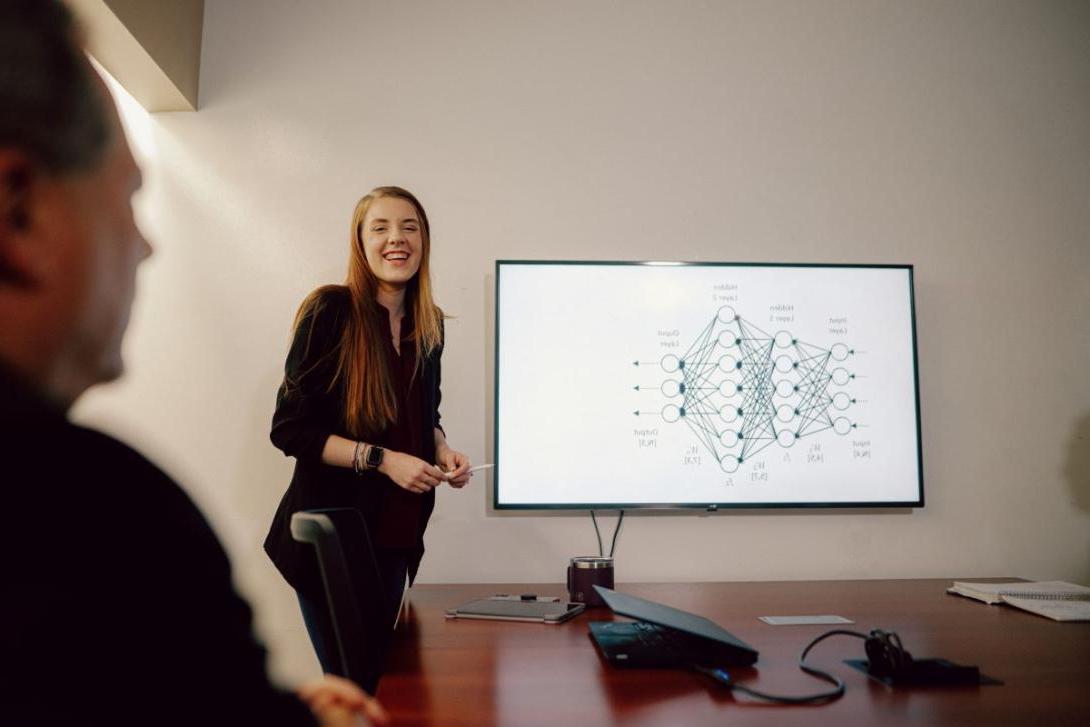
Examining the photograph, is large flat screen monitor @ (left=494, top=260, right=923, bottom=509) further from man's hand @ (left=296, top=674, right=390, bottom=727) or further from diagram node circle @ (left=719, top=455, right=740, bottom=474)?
man's hand @ (left=296, top=674, right=390, bottom=727)

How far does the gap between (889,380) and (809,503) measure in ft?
1.56

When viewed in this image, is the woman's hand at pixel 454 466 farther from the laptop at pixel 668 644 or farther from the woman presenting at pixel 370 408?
the laptop at pixel 668 644

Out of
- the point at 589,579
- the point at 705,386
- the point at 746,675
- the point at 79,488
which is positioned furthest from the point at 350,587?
the point at 705,386

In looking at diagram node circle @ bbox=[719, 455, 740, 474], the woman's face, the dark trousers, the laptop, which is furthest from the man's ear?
diagram node circle @ bbox=[719, 455, 740, 474]

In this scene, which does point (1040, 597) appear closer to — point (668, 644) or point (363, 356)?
point (668, 644)

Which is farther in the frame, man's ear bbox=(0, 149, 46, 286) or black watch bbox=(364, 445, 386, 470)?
black watch bbox=(364, 445, 386, 470)

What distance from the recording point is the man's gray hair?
225 millimetres

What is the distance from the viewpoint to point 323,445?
5.31ft

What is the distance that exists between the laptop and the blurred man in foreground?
0.90m

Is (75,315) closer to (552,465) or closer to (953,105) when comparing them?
(552,465)

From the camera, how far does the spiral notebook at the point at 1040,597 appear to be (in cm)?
150

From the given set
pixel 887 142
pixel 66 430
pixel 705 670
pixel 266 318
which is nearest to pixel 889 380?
pixel 887 142

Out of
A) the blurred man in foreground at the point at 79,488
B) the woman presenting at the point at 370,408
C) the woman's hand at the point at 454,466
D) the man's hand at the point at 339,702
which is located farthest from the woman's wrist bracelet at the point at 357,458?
the blurred man in foreground at the point at 79,488

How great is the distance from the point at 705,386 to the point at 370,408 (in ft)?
3.49
